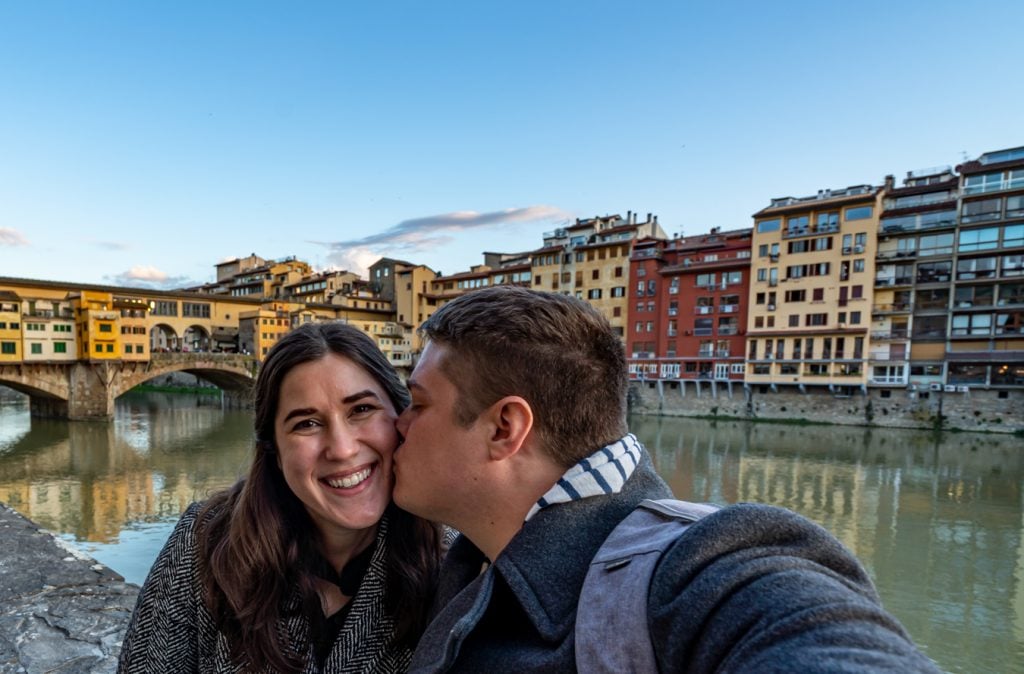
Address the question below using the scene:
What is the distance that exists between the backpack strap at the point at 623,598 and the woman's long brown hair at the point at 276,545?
859 mm

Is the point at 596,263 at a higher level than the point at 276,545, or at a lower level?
higher

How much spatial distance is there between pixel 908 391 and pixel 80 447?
3928cm

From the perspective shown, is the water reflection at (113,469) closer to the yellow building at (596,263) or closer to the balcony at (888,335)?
the yellow building at (596,263)

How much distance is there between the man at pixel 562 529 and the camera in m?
0.61

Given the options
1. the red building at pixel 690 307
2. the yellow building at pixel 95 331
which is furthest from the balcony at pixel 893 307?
the yellow building at pixel 95 331

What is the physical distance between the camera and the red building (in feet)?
110

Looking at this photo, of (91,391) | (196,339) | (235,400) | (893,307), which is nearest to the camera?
(91,391)

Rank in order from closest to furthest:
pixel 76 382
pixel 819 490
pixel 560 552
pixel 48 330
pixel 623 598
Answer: pixel 623 598
pixel 560 552
pixel 819 490
pixel 48 330
pixel 76 382

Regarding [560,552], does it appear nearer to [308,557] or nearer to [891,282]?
[308,557]

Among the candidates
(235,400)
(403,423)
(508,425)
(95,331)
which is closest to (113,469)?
(95,331)

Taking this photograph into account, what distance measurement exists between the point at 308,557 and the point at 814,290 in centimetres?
3518

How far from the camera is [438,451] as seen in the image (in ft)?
3.86

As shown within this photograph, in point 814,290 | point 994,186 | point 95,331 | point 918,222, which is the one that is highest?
point 994,186

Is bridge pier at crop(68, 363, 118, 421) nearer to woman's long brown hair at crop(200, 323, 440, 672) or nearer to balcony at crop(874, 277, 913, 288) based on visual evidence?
woman's long brown hair at crop(200, 323, 440, 672)
